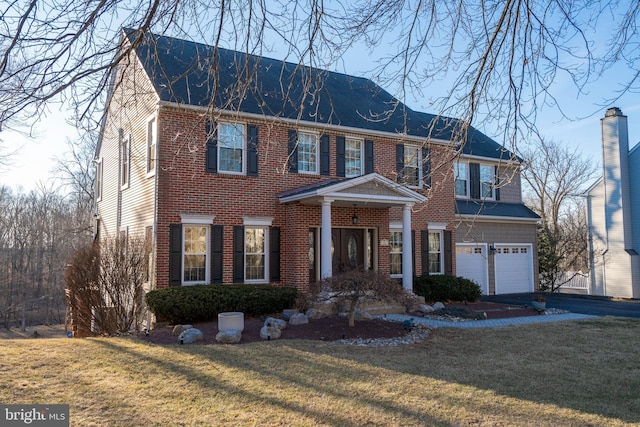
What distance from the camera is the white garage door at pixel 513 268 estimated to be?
20469 mm

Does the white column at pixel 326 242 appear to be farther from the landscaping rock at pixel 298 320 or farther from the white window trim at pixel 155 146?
the white window trim at pixel 155 146

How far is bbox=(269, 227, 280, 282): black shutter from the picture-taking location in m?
13.8

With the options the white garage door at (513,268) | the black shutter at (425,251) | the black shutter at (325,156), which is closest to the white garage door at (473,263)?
the white garage door at (513,268)

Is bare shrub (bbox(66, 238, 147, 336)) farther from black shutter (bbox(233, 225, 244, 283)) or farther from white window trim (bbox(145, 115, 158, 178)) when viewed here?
black shutter (bbox(233, 225, 244, 283))

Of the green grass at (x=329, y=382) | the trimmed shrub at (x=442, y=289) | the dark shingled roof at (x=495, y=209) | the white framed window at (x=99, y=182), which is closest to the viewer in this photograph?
the green grass at (x=329, y=382)

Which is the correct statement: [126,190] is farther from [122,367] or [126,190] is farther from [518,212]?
[518,212]

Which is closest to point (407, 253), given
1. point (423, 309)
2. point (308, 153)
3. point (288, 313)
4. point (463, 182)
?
point (423, 309)

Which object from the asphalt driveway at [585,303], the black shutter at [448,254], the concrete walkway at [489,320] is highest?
the black shutter at [448,254]

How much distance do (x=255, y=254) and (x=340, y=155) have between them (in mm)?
4240

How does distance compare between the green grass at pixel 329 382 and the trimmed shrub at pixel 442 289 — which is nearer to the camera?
the green grass at pixel 329 382

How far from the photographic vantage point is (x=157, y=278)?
40.1ft

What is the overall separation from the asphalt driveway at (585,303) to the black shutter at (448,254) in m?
2.17

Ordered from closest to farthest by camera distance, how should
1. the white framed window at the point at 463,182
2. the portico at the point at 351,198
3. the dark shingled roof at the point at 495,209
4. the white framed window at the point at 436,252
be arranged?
the portico at the point at 351,198
the white framed window at the point at 436,252
the dark shingled roof at the point at 495,209
the white framed window at the point at 463,182

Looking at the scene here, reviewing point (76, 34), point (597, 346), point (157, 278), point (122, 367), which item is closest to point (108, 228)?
point (157, 278)
